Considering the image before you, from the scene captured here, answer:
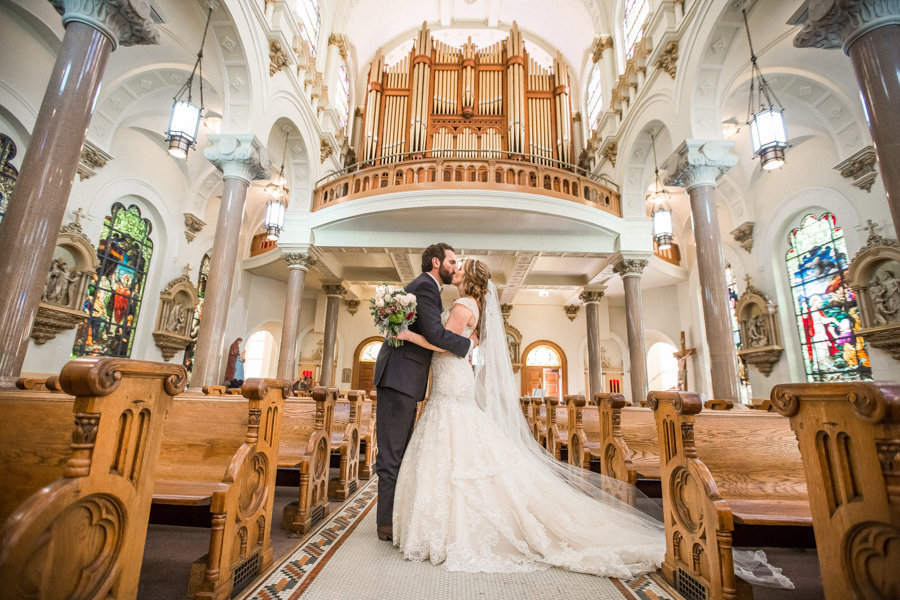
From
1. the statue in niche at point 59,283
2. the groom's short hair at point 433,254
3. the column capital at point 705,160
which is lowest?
the groom's short hair at point 433,254

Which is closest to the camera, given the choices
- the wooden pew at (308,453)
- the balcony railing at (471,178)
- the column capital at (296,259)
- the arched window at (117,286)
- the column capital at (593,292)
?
the wooden pew at (308,453)

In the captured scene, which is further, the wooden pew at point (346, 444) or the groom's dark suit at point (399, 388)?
the wooden pew at point (346, 444)

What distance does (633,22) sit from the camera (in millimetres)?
9719

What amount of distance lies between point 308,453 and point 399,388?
3.19 feet

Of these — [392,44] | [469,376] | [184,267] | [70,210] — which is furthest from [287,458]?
[392,44]

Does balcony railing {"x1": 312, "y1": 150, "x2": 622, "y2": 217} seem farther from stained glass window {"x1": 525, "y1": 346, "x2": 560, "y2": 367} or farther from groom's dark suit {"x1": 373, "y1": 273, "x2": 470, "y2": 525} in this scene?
stained glass window {"x1": 525, "y1": 346, "x2": 560, "y2": 367}

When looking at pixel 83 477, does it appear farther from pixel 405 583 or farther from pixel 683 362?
pixel 683 362

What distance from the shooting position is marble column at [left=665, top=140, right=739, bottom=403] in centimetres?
566

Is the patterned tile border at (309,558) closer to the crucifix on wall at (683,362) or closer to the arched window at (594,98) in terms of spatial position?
the arched window at (594,98)

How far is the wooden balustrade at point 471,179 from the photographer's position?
8.32 meters

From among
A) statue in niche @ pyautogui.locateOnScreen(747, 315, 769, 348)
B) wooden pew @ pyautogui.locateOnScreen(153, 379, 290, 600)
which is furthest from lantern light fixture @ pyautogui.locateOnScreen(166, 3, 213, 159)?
statue in niche @ pyautogui.locateOnScreen(747, 315, 769, 348)

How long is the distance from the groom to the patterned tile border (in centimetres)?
36

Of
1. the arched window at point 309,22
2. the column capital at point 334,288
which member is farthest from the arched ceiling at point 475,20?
the column capital at point 334,288

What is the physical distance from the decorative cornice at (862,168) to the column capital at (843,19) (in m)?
4.85
